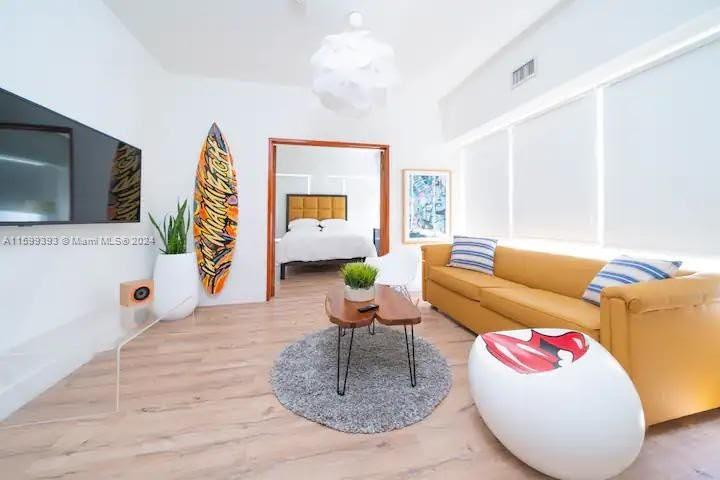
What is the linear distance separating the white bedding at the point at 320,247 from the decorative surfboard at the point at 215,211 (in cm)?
149

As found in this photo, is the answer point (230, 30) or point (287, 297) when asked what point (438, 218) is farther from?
point (230, 30)

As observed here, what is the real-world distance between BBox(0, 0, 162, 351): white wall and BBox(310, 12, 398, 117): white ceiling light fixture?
1551mm

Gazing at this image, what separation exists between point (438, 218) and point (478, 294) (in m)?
1.94

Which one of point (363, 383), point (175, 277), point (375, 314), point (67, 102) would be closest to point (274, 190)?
point (175, 277)

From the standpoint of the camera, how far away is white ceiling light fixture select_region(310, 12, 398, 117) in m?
1.64

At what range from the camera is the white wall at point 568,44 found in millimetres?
1740

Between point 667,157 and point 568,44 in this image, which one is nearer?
point 667,157

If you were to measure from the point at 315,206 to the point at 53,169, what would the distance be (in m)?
5.22

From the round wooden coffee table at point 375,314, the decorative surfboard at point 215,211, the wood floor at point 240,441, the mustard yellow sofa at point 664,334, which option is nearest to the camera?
the wood floor at point 240,441

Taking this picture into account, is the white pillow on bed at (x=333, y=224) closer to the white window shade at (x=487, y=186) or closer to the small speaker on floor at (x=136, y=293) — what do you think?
the white window shade at (x=487, y=186)

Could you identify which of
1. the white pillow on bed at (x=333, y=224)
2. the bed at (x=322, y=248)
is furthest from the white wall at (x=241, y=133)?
the white pillow on bed at (x=333, y=224)

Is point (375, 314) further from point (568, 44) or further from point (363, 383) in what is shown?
point (568, 44)

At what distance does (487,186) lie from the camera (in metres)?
3.74

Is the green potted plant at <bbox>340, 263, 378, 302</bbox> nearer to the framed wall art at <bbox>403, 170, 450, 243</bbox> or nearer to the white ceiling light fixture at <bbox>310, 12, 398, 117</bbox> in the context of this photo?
the white ceiling light fixture at <bbox>310, 12, 398, 117</bbox>
